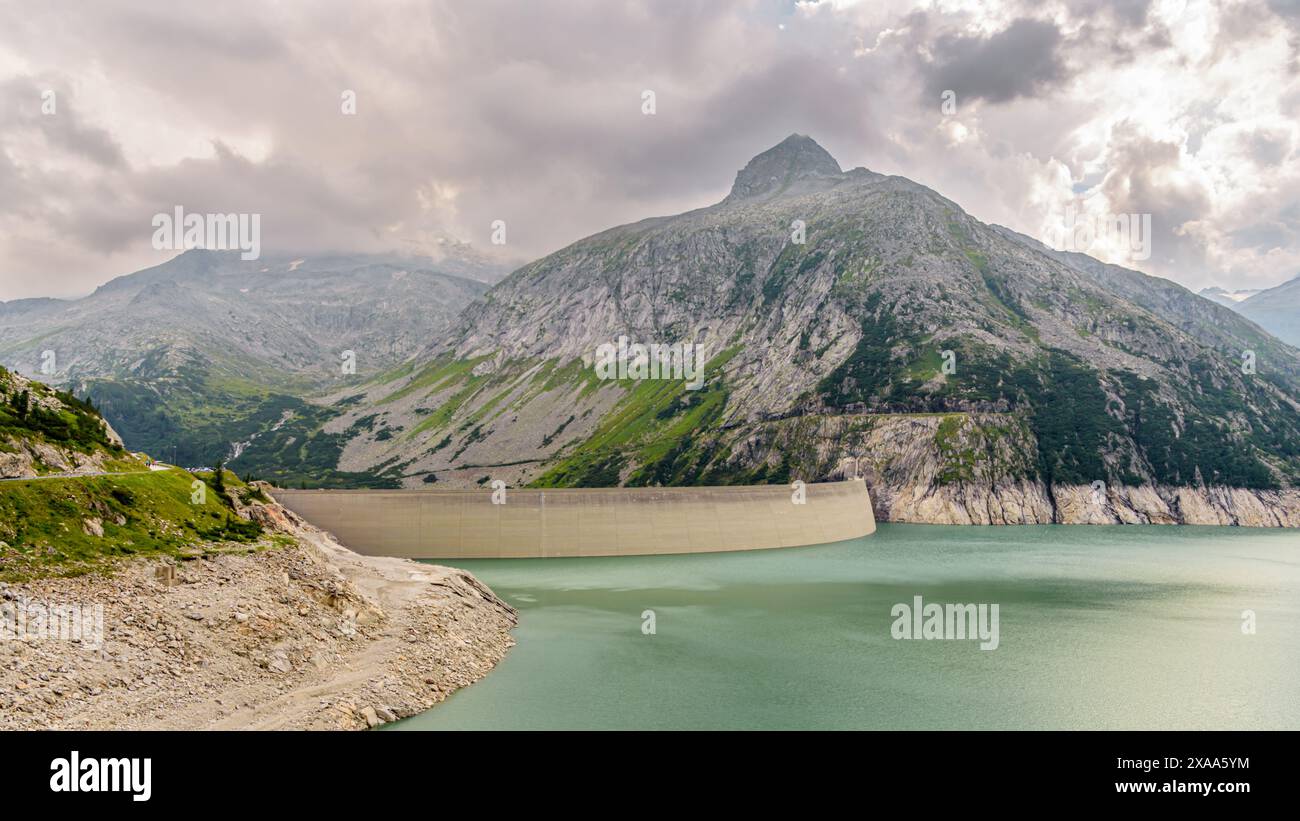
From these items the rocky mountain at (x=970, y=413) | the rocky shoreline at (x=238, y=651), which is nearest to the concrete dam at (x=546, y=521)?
the rocky shoreline at (x=238, y=651)

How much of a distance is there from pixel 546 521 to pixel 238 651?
185 ft

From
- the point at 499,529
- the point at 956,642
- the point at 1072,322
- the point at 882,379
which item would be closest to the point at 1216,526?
the point at 882,379

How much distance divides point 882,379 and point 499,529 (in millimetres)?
93039

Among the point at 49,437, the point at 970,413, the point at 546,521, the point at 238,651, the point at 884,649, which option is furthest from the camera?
the point at 970,413

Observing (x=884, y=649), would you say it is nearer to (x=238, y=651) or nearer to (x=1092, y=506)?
(x=238, y=651)

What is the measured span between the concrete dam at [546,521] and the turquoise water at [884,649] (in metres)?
5.50

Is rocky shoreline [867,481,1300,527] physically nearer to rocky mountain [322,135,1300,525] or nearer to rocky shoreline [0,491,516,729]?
rocky mountain [322,135,1300,525]

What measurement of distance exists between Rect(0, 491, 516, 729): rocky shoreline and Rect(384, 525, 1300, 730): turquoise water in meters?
2.82

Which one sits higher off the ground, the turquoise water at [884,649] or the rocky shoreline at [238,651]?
the rocky shoreline at [238,651]

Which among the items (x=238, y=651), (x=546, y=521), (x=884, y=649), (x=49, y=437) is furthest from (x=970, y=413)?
(x=49, y=437)

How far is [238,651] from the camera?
97.3ft

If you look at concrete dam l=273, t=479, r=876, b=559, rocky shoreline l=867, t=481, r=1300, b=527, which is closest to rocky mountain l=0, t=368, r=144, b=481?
concrete dam l=273, t=479, r=876, b=559

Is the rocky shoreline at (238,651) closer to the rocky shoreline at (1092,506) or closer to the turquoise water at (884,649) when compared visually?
the turquoise water at (884,649)

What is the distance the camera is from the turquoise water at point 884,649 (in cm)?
3131
